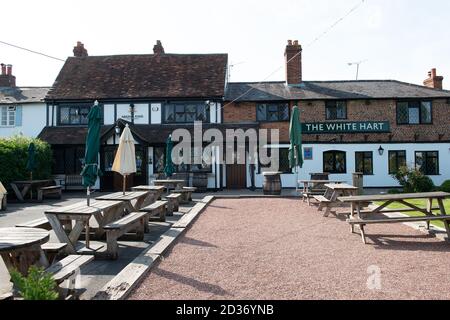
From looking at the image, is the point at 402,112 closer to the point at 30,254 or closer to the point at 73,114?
the point at 73,114

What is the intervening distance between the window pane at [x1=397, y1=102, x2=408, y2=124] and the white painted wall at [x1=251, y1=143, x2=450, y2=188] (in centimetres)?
143

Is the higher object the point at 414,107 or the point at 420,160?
the point at 414,107

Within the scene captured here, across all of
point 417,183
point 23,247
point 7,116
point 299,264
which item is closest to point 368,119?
point 417,183

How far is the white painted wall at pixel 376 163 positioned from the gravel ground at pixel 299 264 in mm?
10994

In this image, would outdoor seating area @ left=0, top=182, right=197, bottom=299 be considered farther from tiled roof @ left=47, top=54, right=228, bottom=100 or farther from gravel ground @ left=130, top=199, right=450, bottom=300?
tiled roof @ left=47, top=54, right=228, bottom=100

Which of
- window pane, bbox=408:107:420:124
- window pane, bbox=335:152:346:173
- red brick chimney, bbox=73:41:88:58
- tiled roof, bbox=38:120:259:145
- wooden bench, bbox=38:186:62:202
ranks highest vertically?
red brick chimney, bbox=73:41:88:58

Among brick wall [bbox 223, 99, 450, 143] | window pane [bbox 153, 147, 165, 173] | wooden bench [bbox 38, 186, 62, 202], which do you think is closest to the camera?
wooden bench [bbox 38, 186, 62, 202]

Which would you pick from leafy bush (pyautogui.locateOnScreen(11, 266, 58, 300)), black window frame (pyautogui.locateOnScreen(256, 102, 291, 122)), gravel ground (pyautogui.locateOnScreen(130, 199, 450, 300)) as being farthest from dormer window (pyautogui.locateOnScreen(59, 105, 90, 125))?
leafy bush (pyautogui.locateOnScreen(11, 266, 58, 300))

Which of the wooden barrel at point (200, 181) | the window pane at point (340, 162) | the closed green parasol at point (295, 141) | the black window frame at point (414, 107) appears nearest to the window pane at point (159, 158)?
the wooden barrel at point (200, 181)

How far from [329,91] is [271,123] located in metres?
4.26

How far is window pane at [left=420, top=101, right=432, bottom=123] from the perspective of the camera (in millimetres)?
19312

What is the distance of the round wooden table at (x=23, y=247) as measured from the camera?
11.5 feet

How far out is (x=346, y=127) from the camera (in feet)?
63.3
